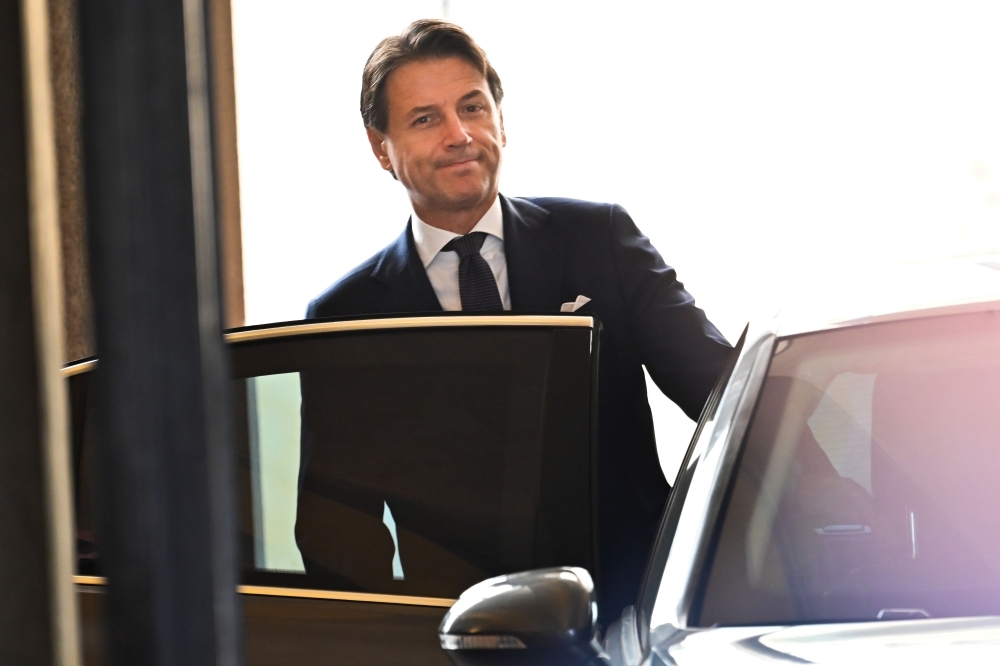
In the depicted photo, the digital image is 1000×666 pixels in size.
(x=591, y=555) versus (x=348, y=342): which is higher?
(x=348, y=342)

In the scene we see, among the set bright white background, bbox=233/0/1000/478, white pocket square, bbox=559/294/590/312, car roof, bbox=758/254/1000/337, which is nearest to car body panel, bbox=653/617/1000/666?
car roof, bbox=758/254/1000/337

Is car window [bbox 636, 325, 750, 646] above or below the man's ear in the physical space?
below

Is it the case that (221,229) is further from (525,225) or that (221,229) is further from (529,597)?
(525,225)

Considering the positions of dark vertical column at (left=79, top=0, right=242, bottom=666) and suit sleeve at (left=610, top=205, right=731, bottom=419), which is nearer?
dark vertical column at (left=79, top=0, right=242, bottom=666)

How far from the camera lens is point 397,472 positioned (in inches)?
65.8

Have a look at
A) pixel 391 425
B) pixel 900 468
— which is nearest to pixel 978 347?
pixel 900 468

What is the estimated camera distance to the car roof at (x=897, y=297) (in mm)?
1319

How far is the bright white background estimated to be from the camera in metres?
4.21

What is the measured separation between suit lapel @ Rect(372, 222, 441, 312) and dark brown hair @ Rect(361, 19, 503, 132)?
33 centimetres

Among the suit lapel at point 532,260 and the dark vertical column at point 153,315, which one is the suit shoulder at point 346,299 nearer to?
the suit lapel at point 532,260

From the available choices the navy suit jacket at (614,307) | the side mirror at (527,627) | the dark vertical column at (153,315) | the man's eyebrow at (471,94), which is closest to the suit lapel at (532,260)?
the navy suit jacket at (614,307)

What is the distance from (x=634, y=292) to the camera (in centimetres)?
219

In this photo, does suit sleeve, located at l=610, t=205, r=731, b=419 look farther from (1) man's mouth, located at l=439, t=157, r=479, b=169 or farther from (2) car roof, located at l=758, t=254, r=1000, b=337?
(2) car roof, located at l=758, t=254, r=1000, b=337

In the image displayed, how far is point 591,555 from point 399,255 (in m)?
0.98
